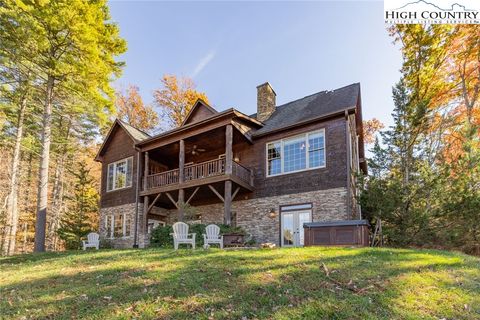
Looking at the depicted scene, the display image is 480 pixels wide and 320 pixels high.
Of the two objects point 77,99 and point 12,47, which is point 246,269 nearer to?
point 12,47

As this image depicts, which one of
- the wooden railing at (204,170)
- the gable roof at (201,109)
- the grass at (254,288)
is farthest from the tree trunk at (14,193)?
the grass at (254,288)

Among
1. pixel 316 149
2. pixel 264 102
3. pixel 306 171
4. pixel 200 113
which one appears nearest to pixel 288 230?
pixel 306 171

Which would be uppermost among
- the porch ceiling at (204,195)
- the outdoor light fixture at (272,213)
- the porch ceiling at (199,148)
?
the porch ceiling at (199,148)

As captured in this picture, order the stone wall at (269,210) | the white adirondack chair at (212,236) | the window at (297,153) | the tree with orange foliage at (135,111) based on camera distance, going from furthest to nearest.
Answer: the tree with orange foliage at (135,111) → the window at (297,153) → the stone wall at (269,210) → the white adirondack chair at (212,236)

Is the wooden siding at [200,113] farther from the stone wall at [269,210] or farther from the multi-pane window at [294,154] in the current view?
the multi-pane window at [294,154]

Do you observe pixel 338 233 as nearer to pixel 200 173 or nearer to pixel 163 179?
pixel 200 173

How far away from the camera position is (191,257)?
7496 millimetres

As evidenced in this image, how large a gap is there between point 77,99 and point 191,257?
46.7ft

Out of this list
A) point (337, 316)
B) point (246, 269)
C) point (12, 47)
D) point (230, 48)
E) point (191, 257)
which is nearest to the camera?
point (337, 316)

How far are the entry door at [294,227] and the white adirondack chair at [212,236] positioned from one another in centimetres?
287

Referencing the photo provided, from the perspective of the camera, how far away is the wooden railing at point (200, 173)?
13641mm

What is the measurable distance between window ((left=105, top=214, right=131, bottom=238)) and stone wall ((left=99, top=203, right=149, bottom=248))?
0.40ft

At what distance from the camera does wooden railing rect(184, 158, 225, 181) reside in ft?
45.3

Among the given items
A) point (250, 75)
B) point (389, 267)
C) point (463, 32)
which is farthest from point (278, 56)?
point (389, 267)
